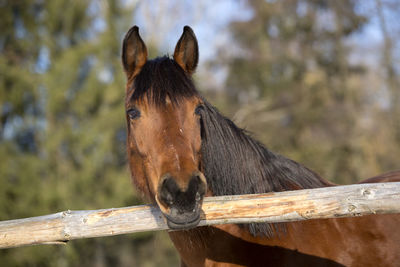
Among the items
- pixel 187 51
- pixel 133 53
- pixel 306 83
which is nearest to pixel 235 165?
pixel 187 51

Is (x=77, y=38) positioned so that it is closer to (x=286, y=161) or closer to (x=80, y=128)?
(x=80, y=128)

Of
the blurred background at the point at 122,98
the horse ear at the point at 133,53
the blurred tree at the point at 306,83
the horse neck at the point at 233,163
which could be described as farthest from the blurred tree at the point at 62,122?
the horse neck at the point at 233,163

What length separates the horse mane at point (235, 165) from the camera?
2.89 m

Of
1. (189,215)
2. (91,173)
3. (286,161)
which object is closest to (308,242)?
(286,161)

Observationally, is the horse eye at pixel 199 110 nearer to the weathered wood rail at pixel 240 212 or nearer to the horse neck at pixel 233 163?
the horse neck at pixel 233 163

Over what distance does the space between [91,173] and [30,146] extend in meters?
2.42

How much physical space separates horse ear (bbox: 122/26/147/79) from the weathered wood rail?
1.20 meters

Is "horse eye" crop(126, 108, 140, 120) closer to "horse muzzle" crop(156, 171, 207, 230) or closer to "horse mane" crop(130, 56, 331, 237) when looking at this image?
"horse mane" crop(130, 56, 331, 237)

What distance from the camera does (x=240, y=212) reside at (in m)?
2.38

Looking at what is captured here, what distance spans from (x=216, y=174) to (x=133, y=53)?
122cm

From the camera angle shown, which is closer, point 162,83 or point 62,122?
point 162,83

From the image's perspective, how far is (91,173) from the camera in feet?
43.5

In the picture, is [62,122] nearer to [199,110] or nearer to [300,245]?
[199,110]

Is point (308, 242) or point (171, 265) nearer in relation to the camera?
point (308, 242)
